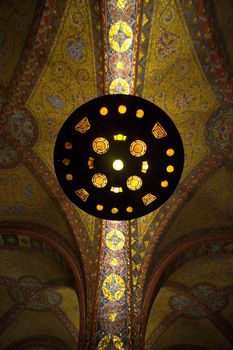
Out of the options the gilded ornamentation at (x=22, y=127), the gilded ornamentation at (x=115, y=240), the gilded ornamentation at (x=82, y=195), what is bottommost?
the gilded ornamentation at (x=82, y=195)

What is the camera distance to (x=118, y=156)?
4383 mm

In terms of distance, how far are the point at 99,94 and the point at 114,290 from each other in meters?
3.21

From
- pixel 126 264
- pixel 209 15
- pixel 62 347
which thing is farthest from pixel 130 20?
pixel 62 347

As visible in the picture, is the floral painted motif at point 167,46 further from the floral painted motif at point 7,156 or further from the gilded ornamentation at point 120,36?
the floral painted motif at point 7,156

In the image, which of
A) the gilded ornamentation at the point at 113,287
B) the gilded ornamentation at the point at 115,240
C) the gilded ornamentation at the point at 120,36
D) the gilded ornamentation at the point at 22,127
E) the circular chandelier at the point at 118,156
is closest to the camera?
the circular chandelier at the point at 118,156

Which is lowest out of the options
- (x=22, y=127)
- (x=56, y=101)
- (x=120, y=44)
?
(x=22, y=127)

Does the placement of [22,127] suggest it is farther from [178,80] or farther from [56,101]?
[178,80]

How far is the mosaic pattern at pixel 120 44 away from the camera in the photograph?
5.74m

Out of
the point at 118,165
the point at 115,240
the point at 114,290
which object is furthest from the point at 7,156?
the point at 118,165

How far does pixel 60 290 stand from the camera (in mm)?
8148

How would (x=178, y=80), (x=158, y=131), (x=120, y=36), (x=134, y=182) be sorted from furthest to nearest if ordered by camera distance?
(x=178, y=80), (x=120, y=36), (x=134, y=182), (x=158, y=131)

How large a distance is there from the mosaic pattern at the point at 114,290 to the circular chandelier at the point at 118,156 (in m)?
2.50

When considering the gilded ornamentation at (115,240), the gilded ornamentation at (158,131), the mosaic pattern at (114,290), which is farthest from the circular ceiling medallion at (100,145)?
the gilded ornamentation at (115,240)

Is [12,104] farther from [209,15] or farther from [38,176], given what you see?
[209,15]
